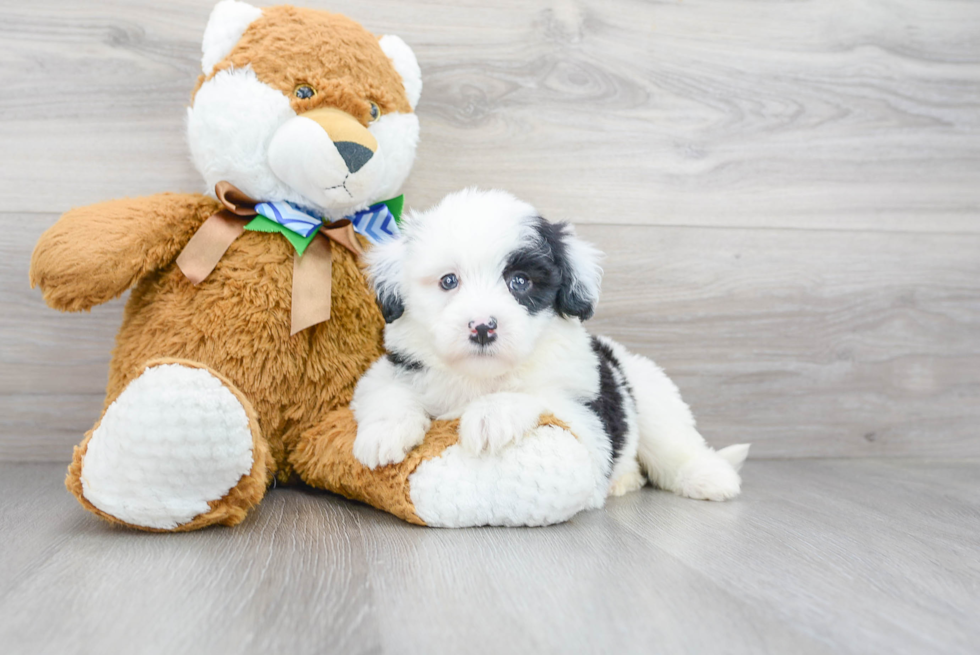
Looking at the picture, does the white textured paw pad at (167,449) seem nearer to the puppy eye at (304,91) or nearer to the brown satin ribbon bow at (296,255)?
the brown satin ribbon bow at (296,255)

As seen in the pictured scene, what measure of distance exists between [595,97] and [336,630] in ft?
4.22

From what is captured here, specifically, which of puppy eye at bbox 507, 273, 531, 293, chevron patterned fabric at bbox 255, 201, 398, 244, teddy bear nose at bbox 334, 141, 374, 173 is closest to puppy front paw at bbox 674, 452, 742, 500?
puppy eye at bbox 507, 273, 531, 293

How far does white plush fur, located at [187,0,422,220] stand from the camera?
3.85 feet

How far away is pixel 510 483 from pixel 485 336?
0.67 ft

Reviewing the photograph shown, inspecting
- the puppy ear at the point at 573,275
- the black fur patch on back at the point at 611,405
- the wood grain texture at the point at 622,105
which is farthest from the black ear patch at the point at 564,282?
the wood grain texture at the point at 622,105

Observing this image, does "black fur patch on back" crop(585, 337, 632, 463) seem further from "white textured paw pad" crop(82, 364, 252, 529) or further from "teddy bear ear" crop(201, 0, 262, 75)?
"teddy bear ear" crop(201, 0, 262, 75)

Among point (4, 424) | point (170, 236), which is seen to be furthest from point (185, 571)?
point (4, 424)

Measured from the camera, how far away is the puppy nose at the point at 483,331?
0.99 meters

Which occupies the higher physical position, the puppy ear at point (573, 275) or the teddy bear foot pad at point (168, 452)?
the puppy ear at point (573, 275)

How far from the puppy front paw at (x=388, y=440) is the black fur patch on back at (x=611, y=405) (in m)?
0.26

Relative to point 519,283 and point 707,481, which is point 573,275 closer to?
point 519,283

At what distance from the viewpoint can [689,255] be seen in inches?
67.2

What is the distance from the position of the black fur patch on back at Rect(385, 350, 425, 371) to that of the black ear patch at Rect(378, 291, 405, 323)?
0.06 meters

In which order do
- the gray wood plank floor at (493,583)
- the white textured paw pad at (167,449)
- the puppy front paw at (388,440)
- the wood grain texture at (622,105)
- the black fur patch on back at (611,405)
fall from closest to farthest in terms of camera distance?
the gray wood plank floor at (493,583) → the white textured paw pad at (167,449) → the puppy front paw at (388,440) → the black fur patch on back at (611,405) → the wood grain texture at (622,105)
